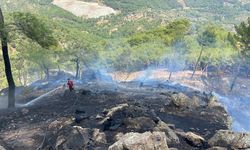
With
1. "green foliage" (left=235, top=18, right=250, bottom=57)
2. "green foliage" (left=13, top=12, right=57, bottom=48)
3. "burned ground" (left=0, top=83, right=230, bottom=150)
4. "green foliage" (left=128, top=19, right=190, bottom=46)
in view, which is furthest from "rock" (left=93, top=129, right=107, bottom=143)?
"green foliage" (left=128, top=19, right=190, bottom=46)

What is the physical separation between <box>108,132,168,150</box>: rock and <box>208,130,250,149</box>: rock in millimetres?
3672

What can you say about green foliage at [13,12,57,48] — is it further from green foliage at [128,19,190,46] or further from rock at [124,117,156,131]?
green foliage at [128,19,190,46]

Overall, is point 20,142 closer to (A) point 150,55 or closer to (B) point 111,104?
(B) point 111,104

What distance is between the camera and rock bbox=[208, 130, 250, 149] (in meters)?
18.7

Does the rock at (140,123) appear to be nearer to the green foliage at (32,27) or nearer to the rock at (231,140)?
the rock at (231,140)

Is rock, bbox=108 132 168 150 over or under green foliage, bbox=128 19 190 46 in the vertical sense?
over

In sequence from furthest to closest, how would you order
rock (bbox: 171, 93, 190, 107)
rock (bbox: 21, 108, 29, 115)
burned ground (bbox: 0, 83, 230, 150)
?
rock (bbox: 171, 93, 190, 107)
rock (bbox: 21, 108, 29, 115)
burned ground (bbox: 0, 83, 230, 150)

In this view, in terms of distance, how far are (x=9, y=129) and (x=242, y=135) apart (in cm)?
1320

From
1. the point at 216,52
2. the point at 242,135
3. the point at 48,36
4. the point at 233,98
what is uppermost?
the point at 48,36

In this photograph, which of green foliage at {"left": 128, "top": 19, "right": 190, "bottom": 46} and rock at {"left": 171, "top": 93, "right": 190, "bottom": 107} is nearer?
rock at {"left": 171, "top": 93, "right": 190, "bottom": 107}

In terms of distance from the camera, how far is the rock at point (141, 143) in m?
16.2

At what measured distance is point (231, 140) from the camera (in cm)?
1911

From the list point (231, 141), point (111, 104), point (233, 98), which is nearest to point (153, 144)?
point (231, 141)

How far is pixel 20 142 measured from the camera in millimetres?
21469
